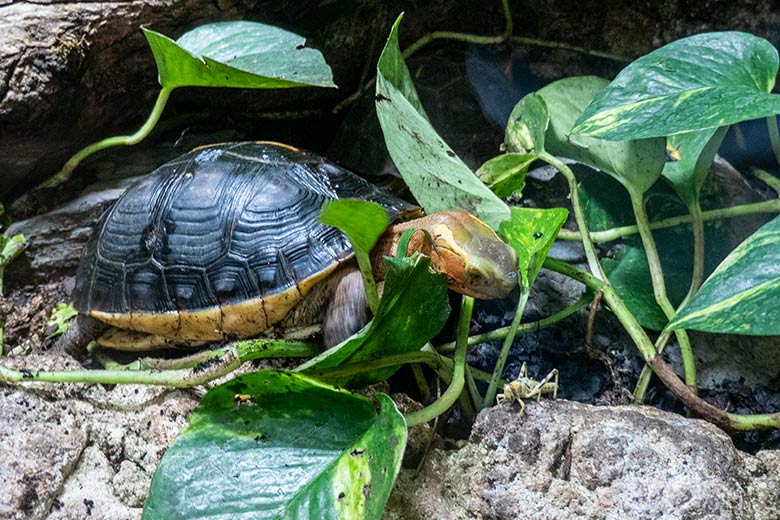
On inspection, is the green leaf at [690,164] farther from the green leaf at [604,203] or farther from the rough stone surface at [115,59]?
the rough stone surface at [115,59]

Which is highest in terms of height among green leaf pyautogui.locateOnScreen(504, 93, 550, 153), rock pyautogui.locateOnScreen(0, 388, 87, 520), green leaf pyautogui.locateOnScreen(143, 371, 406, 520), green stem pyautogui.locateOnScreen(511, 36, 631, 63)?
green stem pyautogui.locateOnScreen(511, 36, 631, 63)

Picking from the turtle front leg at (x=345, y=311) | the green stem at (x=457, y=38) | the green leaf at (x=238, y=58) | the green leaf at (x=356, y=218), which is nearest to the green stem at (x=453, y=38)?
the green stem at (x=457, y=38)

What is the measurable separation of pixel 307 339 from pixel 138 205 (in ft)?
1.87

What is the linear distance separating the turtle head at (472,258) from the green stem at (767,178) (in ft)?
2.88

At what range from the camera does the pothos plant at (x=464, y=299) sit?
1049mm

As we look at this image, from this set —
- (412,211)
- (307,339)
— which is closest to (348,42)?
(412,211)

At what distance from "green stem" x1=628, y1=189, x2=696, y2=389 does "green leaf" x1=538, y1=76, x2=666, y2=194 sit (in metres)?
0.05

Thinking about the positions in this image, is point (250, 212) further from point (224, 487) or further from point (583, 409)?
point (583, 409)

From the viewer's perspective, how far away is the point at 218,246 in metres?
1.59

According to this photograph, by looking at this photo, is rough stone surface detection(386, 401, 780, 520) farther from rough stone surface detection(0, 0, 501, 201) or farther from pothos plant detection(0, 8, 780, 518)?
rough stone surface detection(0, 0, 501, 201)

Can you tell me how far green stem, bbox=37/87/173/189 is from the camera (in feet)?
5.84

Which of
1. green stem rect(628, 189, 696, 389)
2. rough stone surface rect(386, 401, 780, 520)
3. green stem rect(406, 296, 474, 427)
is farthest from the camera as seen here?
green stem rect(628, 189, 696, 389)

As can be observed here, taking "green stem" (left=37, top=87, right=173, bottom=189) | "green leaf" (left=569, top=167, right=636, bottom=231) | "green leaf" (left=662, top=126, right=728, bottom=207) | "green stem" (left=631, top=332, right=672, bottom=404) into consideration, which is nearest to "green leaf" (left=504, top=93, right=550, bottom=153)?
"green leaf" (left=569, top=167, right=636, bottom=231)

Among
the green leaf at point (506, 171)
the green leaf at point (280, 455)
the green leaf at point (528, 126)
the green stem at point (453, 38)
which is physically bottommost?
the green leaf at point (280, 455)
